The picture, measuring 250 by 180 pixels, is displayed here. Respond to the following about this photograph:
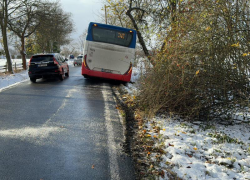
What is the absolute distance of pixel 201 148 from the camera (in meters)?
5.03

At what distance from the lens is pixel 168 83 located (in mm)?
6988

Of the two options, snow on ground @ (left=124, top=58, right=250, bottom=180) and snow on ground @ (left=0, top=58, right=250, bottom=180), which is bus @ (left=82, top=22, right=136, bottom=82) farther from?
snow on ground @ (left=0, top=58, right=250, bottom=180)

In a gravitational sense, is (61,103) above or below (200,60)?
below

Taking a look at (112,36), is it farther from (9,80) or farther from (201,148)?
(201,148)

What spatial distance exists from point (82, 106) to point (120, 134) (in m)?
3.17

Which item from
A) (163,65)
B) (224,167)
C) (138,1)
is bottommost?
(224,167)

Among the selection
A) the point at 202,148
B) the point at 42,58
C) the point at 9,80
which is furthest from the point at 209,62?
the point at 9,80

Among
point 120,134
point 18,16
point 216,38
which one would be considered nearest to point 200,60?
point 216,38

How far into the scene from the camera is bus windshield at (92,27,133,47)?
1401 cm

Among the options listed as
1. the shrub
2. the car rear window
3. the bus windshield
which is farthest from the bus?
the shrub

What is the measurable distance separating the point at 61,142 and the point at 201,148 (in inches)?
106

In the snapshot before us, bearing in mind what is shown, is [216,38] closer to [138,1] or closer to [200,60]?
[200,60]

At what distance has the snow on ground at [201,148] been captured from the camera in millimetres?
4000

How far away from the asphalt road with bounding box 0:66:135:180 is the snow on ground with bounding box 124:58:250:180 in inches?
30.0
